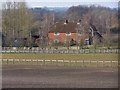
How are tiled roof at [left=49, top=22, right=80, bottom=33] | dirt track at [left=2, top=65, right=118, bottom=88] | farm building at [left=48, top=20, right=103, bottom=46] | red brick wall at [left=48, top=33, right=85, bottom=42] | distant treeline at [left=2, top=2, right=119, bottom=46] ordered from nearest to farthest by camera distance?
1. dirt track at [left=2, top=65, right=118, bottom=88]
2. distant treeline at [left=2, top=2, right=119, bottom=46]
3. farm building at [left=48, top=20, right=103, bottom=46]
4. red brick wall at [left=48, top=33, right=85, bottom=42]
5. tiled roof at [left=49, top=22, right=80, bottom=33]

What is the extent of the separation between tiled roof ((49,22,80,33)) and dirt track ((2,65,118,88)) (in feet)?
47.1

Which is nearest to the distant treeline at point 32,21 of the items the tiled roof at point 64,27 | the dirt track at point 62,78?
the tiled roof at point 64,27

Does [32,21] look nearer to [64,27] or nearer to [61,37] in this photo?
[61,37]

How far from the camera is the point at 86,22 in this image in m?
26.7

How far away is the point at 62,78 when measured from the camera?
421 inches

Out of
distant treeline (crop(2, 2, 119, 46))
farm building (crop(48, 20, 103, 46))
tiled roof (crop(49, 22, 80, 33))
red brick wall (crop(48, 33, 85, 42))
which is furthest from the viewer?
tiled roof (crop(49, 22, 80, 33))

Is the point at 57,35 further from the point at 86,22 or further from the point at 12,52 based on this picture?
the point at 12,52

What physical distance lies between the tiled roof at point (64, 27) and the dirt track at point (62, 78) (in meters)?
14.4

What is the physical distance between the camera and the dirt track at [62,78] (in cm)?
916

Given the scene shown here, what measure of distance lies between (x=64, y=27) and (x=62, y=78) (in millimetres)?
18032

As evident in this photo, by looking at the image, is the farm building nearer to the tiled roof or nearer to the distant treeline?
the tiled roof

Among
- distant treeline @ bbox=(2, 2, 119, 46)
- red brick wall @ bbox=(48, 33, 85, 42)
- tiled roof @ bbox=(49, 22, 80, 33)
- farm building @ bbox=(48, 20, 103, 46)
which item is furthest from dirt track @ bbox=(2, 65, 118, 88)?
tiled roof @ bbox=(49, 22, 80, 33)

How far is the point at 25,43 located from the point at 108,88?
15526 mm

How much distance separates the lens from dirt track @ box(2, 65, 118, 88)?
9.16m
